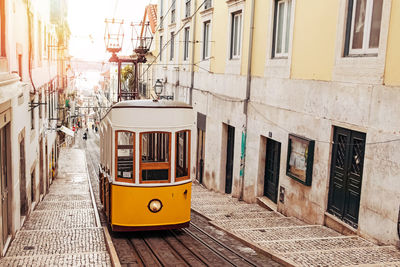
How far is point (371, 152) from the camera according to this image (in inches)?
280


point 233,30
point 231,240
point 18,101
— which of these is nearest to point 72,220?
point 18,101

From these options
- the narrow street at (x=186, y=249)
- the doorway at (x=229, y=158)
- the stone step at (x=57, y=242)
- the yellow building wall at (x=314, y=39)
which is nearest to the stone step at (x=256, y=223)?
the narrow street at (x=186, y=249)

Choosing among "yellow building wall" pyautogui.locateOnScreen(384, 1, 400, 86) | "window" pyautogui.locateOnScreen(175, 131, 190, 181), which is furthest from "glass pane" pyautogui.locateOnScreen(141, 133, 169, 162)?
"yellow building wall" pyautogui.locateOnScreen(384, 1, 400, 86)

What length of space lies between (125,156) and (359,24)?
4.86 meters

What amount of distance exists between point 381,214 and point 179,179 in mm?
3537

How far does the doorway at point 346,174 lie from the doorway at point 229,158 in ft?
19.7

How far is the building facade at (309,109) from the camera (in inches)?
272

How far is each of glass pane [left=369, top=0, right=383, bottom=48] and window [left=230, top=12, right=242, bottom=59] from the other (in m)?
6.27

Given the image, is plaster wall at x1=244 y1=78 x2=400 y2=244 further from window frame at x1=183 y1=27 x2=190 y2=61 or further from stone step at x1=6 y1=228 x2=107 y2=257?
window frame at x1=183 y1=27 x2=190 y2=61

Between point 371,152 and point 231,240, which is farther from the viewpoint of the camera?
point 231,240

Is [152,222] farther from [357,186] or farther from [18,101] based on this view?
[18,101]

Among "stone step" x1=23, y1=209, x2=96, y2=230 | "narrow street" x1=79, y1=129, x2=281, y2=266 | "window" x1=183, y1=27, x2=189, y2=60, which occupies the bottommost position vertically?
"stone step" x1=23, y1=209, x2=96, y2=230

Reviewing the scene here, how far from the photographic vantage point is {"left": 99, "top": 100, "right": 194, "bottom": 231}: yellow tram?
309 inches

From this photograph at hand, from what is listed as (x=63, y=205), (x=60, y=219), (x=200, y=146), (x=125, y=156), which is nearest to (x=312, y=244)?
(x=125, y=156)
